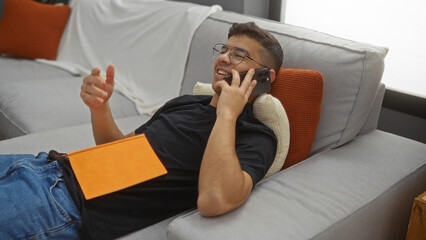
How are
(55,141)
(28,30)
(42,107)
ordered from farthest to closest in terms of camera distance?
(28,30)
(42,107)
(55,141)

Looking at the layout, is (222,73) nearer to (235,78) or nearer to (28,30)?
(235,78)

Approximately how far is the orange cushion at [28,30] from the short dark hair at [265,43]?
78.3 inches

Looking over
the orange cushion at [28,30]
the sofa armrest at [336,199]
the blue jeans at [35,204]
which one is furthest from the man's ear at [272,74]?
the orange cushion at [28,30]

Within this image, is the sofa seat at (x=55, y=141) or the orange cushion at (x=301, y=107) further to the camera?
the sofa seat at (x=55, y=141)

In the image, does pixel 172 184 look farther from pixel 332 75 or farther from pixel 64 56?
pixel 64 56

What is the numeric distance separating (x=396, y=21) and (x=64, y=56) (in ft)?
7.27

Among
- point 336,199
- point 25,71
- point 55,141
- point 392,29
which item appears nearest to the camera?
point 336,199

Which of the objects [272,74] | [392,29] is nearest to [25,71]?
[272,74]

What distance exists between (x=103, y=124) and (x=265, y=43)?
2.03 feet

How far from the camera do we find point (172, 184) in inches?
47.1

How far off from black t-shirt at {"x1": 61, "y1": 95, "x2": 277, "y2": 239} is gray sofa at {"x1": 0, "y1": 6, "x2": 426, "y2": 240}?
55mm

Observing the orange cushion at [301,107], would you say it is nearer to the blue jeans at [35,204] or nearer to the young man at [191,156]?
the young man at [191,156]

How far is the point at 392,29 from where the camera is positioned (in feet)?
5.91

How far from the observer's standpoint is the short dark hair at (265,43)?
4.41 feet
